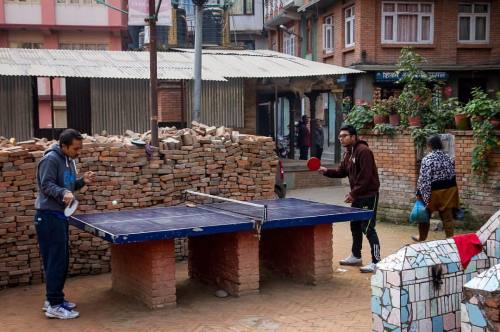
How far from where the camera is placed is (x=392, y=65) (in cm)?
2412

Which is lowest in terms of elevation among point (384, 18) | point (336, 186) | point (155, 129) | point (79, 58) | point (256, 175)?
point (336, 186)

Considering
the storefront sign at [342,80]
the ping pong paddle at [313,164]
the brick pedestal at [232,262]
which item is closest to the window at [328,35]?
the storefront sign at [342,80]

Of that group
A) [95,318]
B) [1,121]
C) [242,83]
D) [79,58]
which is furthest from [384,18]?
[95,318]

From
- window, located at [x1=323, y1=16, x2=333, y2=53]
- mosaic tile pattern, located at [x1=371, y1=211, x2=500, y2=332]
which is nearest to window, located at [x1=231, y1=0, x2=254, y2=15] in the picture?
window, located at [x1=323, y1=16, x2=333, y2=53]

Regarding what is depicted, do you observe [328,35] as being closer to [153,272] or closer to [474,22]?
[474,22]

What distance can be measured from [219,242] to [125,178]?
6.03 ft

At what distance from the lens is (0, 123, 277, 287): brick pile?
7.93 meters

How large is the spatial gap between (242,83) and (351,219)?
11.7 metres

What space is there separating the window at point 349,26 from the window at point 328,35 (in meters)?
1.87

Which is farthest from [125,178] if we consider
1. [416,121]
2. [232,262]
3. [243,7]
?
[243,7]

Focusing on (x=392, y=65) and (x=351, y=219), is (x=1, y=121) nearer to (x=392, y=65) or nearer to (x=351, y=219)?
(x=351, y=219)

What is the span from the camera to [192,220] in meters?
7.18

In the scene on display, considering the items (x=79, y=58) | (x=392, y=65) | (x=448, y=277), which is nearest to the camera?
(x=448, y=277)

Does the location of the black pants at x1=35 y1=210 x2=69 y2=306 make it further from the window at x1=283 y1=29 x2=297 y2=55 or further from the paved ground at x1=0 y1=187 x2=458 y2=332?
the window at x1=283 y1=29 x2=297 y2=55
